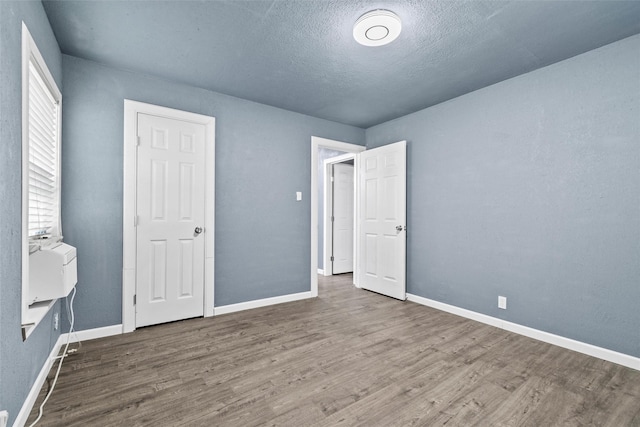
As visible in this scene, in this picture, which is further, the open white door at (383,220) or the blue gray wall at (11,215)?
the open white door at (383,220)

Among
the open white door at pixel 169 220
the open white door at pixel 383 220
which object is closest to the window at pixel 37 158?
the open white door at pixel 169 220

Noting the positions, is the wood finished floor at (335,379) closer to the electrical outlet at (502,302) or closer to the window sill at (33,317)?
the electrical outlet at (502,302)

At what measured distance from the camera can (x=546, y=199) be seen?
271cm

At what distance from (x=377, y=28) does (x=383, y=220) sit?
2.55 metres

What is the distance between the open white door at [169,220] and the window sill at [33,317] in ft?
3.19

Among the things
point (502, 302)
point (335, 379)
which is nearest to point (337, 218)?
point (502, 302)

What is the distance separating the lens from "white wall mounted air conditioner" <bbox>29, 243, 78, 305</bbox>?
188cm

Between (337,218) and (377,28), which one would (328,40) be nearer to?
(377,28)

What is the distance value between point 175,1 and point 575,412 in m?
3.50

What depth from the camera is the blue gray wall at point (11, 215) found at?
1392 millimetres

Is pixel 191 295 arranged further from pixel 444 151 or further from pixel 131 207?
pixel 444 151

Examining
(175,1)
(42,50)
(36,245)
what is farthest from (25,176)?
(175,1)

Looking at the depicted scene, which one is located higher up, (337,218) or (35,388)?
(337,218)

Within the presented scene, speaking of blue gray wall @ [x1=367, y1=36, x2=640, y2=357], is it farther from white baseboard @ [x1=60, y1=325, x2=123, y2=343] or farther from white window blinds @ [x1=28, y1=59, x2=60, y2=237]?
white window blinds @ [x1=28, y1=59, x2=60, y2=237]
